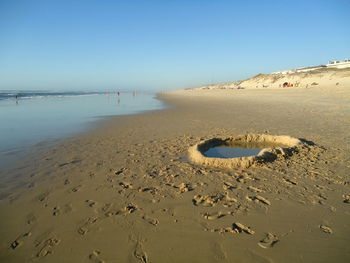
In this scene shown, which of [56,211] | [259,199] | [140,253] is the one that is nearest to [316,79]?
[259,199]

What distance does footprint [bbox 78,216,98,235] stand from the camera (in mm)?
2803

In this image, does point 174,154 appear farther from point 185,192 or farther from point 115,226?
point 115,226

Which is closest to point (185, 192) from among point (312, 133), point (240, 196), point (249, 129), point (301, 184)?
point (240, 196)

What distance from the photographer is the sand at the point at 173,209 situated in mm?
2432

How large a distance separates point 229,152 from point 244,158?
3.82 feet

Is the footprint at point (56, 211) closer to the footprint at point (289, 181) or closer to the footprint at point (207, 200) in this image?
the footprint at point (207, 200)

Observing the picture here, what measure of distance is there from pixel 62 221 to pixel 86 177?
5.21ft

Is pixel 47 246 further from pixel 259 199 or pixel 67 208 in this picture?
pixel 259 199

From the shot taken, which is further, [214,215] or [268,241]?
[214,215]

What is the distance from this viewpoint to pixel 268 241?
253 cm

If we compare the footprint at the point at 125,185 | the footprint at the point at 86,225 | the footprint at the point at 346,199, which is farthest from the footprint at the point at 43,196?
the footprint at the point at 346,199

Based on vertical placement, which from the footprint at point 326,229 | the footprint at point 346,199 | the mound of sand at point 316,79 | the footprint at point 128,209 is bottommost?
the footprint at point 346,199

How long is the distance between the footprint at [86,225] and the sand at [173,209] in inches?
0.9

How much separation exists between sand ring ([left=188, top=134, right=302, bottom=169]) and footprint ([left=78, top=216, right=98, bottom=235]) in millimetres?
2918
